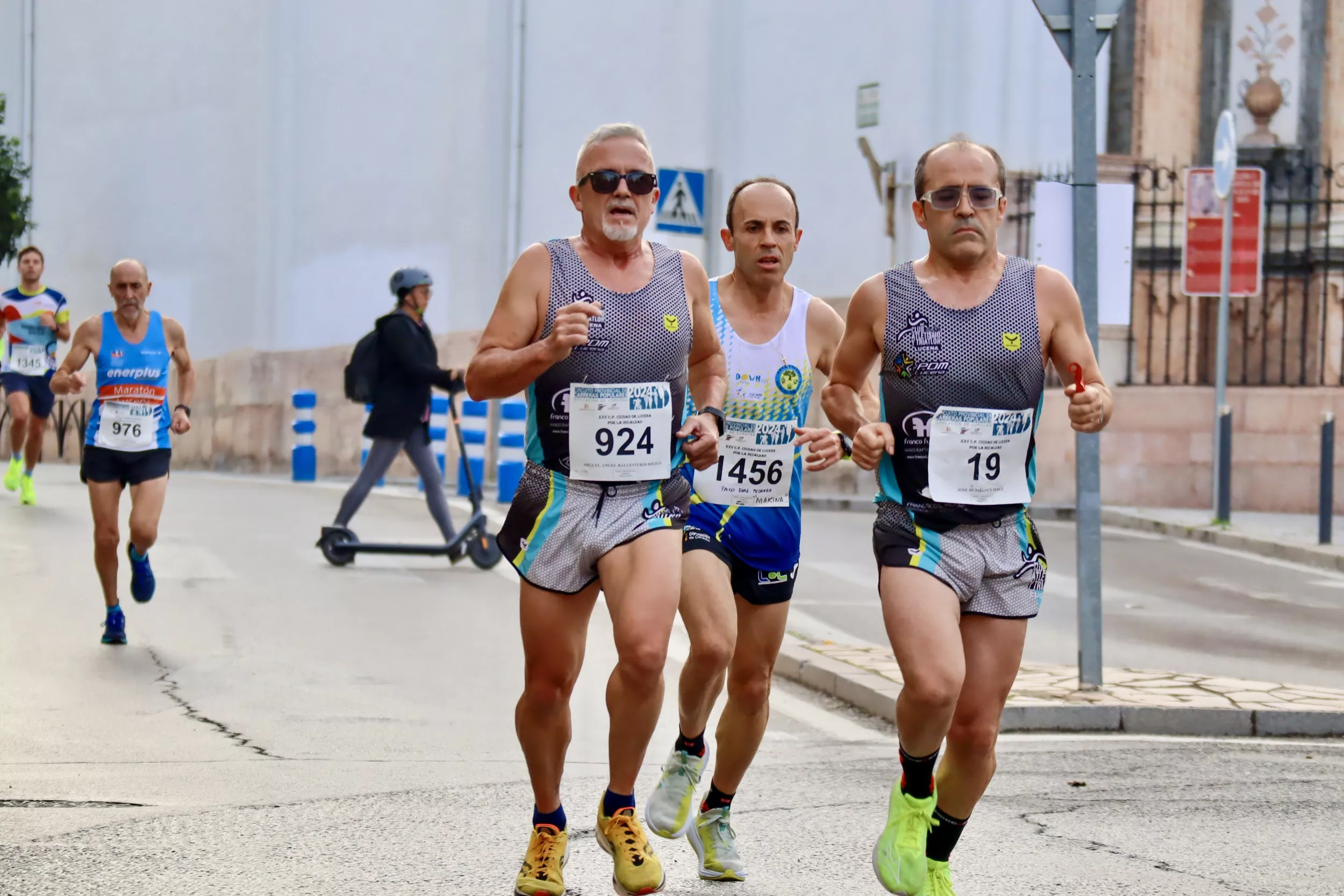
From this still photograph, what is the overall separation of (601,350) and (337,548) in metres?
8.02

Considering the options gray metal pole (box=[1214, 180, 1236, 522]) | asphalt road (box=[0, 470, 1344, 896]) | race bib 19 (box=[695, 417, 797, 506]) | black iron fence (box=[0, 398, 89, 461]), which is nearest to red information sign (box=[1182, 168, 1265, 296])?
gray metal pole (box=[1214, 180, 1236, 522])

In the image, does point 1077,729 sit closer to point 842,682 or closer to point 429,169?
point 842,682

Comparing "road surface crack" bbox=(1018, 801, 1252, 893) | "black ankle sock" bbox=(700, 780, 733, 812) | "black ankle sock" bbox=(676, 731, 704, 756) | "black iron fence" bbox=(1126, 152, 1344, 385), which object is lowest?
"road surface crack" bbox=(1018, 801, 1252, 893)

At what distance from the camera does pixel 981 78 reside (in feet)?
71.0

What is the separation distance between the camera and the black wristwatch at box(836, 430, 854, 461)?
5324 mm

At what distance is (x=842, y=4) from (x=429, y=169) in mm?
6317

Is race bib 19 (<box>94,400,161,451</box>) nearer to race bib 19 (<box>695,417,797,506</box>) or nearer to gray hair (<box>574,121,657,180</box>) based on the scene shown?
race bib 19 (<box>695,417,797,506</box>)

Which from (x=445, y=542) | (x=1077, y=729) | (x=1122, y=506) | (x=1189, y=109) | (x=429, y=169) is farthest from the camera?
(x=429, y=169)

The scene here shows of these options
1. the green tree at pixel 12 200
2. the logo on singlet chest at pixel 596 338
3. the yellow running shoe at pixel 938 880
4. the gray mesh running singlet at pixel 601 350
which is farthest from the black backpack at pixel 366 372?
the green tree at pixel 12 200

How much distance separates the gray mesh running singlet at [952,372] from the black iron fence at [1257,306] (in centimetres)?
1524

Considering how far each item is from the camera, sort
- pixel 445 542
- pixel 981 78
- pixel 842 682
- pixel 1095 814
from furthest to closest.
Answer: pixel 981 78 → pixel 445 542 → pixel 842 682 → pixel 1095 814

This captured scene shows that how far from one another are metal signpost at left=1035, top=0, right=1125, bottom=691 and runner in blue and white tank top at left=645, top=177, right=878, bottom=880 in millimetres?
2751

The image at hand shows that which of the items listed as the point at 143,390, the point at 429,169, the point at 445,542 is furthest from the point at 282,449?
the point at 143,390

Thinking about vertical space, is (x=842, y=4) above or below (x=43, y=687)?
above
